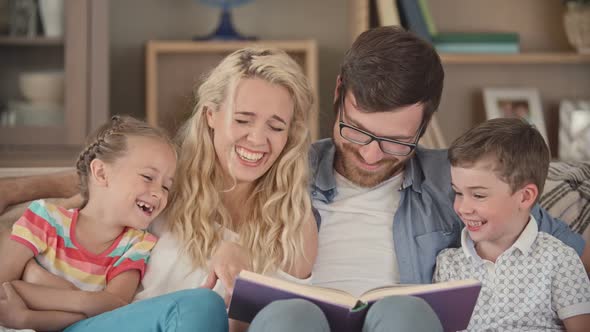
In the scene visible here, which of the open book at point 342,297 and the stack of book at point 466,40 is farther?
the stack of book at point 466,40

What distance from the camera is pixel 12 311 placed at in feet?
5.12

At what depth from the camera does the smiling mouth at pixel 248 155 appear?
69.7 inches

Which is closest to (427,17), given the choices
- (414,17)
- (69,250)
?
(414,17)

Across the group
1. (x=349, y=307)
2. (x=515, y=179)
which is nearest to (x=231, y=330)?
(x=349, y=307)

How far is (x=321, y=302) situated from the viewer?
1468 mm

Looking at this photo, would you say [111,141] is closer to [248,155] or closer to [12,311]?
[248,155]

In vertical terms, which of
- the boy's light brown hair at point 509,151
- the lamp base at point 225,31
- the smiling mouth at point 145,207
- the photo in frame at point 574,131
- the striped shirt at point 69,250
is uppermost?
the boy's light brown hair at point 509,151

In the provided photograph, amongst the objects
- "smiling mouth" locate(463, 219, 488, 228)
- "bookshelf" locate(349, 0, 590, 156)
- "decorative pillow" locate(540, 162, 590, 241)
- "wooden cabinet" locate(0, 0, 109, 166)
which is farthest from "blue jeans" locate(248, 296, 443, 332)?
"bookshelf" locate(349, 0, 590, 156)

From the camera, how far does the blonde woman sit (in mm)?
1762

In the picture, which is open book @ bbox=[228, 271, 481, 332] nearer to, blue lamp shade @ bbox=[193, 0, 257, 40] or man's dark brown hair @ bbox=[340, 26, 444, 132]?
man's dark brown hair @ bbox=[340, 26, 444, 132]

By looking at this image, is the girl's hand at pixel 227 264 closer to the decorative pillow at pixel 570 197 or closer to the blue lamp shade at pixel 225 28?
the decorative pillow at pixel 570 197

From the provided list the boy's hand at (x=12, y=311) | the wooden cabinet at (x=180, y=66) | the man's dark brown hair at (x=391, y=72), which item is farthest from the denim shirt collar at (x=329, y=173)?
the wooden cabinet at (x=180, y=66)

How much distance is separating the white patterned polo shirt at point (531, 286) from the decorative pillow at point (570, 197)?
0.27m

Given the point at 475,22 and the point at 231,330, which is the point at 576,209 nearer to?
the point at 231,330
